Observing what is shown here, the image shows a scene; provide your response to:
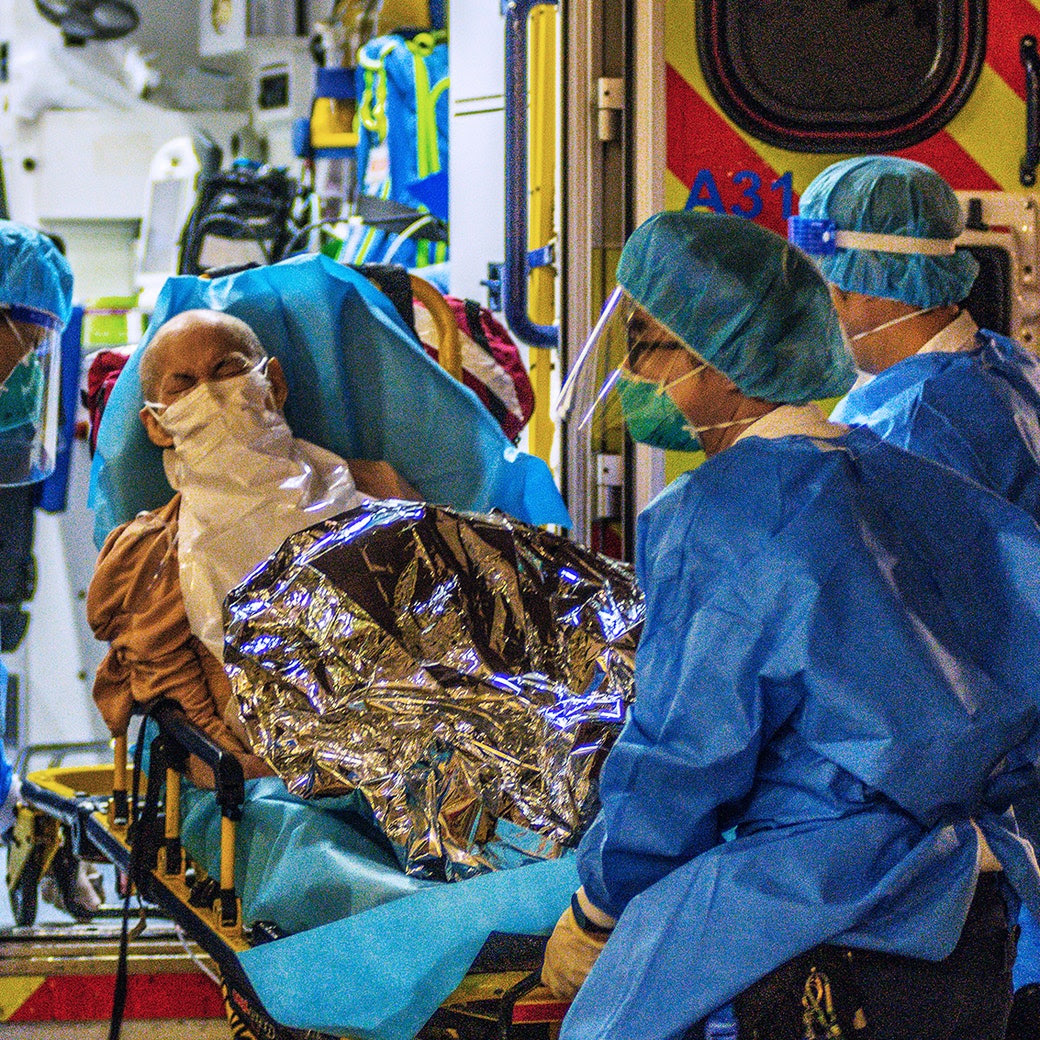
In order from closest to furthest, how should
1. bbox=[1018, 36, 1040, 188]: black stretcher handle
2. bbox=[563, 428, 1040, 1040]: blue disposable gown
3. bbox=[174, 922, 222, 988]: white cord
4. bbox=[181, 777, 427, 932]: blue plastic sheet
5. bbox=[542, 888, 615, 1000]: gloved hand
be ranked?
bbox=[563, 428, 1040, 1040]: blue disposable gown → bbox=[542, 888, 615, 1000]: gloved hand → bbox=[181, 777, 427, 932]: blue plastic sheet → bbox=[174, 922, 222, 988]: white cord → bbox=[1018, 36, 1040, 188]: black stretcher handle

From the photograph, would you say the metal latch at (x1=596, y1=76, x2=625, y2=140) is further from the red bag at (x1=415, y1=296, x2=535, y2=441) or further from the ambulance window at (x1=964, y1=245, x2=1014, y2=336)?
the ambulance window at (x1=964, y1=245, x2=1014, y2=336)

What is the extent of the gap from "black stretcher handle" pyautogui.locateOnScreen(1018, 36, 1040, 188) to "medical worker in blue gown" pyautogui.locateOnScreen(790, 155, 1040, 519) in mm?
280

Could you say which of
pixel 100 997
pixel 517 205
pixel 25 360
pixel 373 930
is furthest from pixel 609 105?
pixel 100 997

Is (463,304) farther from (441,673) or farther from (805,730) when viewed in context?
(805,730)

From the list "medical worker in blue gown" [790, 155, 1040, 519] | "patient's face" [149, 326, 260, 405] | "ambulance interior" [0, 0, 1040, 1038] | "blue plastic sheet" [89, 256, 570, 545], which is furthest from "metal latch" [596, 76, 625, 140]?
"patient's face" [149, 326, 260, 405]

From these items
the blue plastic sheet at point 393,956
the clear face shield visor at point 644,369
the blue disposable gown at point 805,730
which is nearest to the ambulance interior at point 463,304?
the blue plastic sheet at point 393,956

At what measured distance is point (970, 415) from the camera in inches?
88.9

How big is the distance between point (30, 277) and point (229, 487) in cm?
61

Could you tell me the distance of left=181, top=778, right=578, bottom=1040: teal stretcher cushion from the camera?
5.60 ft

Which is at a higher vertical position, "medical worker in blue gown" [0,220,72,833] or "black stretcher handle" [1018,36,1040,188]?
"black stretcher handle" [1018,36,1040,188]

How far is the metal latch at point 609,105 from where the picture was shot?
280 cm

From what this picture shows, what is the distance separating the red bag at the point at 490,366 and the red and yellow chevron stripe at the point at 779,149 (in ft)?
2.26

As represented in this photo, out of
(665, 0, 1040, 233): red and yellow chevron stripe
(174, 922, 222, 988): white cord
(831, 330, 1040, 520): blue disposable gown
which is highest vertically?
(665, 0, 1040, 233): red and yellow chevron stripe

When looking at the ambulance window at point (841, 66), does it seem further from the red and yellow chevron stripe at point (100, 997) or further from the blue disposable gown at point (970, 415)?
the red and yellow chevron stripe at point (100, 997)
